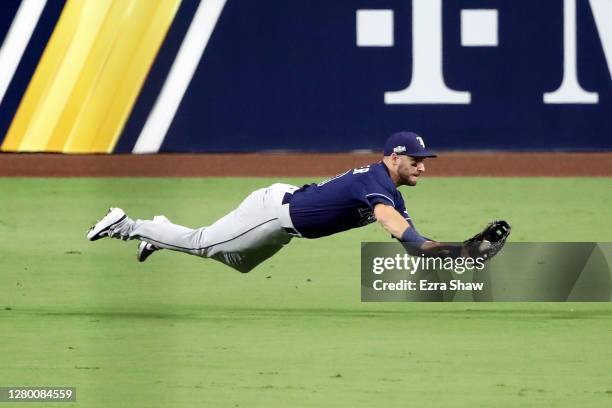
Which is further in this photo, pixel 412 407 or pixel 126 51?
pixel 126 51

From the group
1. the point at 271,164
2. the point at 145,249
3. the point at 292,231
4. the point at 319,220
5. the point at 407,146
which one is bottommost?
the point at 271,164

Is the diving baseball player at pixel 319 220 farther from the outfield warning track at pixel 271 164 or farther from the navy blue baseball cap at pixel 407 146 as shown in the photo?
the outfield warning track at pixel 271 164

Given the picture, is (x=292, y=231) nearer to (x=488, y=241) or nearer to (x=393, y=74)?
(x=488, y=241)

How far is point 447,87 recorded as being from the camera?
58.4 feet

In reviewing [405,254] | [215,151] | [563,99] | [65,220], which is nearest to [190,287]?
[405,254]

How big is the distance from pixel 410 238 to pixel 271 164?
855 centimetres

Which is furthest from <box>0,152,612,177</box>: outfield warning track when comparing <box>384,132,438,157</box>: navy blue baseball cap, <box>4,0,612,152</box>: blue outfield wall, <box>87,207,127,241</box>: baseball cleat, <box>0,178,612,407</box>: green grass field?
<box>384,132,438,157</box>: navy blue baseball cap

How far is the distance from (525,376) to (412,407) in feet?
3.48

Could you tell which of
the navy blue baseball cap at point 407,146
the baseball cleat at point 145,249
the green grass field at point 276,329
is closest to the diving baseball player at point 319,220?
the navy blue baseball cap at point 407,146

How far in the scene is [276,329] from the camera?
33.8 feet

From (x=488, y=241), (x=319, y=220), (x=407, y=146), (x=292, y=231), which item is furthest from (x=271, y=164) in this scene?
(x=488, y=241)

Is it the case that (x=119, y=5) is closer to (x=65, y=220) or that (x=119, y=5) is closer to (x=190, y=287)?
(x=65, y=220)

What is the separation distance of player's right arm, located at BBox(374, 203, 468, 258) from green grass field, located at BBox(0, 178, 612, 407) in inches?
24.9

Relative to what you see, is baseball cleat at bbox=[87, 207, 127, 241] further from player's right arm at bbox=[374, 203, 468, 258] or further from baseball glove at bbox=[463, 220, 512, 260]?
baseball glove at bbox=[463, 220, 512, 260]
